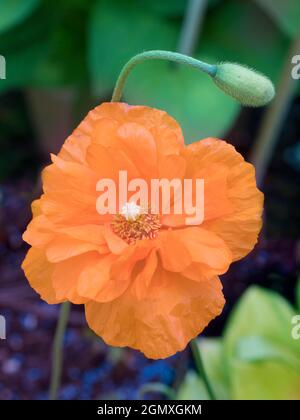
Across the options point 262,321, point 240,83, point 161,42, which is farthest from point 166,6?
point 240,83

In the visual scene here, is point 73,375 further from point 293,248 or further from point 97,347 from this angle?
point 293,248

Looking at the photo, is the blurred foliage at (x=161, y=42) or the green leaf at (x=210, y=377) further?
the blurred foliage at (x=161, y=42)

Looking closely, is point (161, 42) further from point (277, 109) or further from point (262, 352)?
Answer: point (262, 352)

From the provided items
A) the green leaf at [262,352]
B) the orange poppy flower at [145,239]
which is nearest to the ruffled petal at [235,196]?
the orange poppy flower at [145,239]

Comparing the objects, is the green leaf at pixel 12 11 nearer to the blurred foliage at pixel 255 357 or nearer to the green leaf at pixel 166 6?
the green leaf at pixel 166 6

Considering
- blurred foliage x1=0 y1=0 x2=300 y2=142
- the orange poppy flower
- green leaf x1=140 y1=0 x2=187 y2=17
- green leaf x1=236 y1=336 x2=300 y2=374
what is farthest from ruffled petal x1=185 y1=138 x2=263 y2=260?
green leaf x1=140 y1=0 x2=187 y2=17

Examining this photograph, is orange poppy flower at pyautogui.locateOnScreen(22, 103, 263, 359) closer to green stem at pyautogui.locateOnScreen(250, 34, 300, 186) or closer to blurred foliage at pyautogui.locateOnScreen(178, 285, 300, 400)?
blurred foliage at pyautogui.locateOnScreen(178, 285, 300, 400)

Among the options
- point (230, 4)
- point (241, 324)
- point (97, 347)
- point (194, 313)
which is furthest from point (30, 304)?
point (194, 313)
